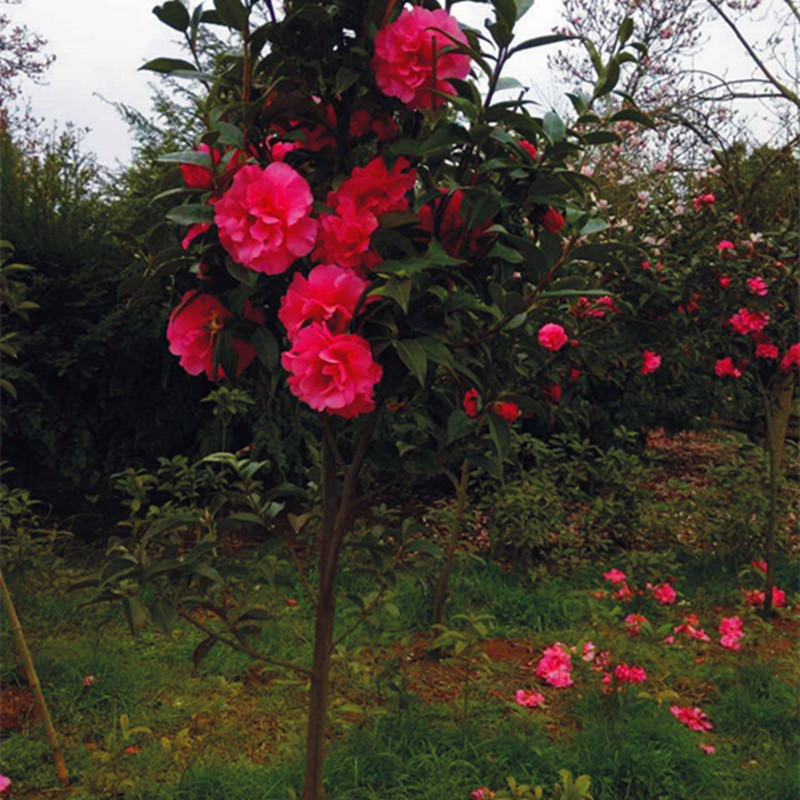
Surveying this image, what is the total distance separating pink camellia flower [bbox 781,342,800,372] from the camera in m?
3.66

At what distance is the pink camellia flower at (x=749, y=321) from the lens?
3752 millimetres

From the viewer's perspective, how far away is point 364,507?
198 inches

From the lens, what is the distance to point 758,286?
3.73 m

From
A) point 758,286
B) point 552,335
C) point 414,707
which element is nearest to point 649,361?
point 758,286

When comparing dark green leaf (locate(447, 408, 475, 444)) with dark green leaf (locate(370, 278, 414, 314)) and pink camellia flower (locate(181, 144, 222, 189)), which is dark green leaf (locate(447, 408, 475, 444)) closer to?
dark green leaf (locate(370, 278, 414, 314))

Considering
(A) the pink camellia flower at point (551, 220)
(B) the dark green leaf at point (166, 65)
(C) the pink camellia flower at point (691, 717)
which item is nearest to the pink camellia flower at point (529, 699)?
(C) the pink camellia flower at point (691, 717)

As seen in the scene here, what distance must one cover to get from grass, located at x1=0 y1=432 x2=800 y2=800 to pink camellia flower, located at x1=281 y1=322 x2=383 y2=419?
0.87 m

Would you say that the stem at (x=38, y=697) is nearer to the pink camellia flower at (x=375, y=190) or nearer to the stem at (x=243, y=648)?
the stem at (x=243, y=648)

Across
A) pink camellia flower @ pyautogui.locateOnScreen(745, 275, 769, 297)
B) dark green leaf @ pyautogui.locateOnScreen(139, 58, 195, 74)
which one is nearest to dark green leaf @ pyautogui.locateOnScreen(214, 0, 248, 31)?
dark green leaf @ pyautogui.locateOnScreen(139, 58, 195, 74)

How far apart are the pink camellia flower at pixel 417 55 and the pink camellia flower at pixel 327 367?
40 centimetres

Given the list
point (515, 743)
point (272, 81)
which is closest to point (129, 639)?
point (515, 743)

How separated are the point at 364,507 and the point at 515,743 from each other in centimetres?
279

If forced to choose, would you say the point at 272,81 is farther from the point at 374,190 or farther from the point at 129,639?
the point at 129,639

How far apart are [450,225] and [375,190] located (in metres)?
0.14
